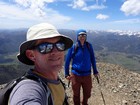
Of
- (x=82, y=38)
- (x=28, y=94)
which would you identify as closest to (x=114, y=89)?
(x=82, y=38)

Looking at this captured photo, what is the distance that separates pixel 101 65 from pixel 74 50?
15372 mm

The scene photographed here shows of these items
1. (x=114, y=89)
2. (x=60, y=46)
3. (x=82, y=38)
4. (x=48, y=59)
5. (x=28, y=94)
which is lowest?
(x=114, y=89)

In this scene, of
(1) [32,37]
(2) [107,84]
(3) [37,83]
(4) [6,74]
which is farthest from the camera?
(4) [6,74]

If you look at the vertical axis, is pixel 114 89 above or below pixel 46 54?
below

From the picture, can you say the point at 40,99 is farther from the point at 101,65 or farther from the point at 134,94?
the point at 101,65

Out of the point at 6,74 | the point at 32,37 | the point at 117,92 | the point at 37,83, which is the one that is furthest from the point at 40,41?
the point at 6,74

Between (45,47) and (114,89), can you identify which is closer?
(45,47)

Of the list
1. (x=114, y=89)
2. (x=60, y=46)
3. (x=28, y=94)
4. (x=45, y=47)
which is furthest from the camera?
(x=114, y=89)

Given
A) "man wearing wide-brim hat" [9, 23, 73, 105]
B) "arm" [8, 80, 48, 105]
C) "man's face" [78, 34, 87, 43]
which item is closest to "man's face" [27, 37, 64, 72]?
"man wearing wide-brim hat" [9, 23, 73, 105]

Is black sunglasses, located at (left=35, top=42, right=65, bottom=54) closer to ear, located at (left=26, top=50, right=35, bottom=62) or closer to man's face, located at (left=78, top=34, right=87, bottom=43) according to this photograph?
ear, located at (left=26, top=50, right=35, bottom=62)

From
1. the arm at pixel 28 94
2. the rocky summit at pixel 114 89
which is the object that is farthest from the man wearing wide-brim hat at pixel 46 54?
the rocky summit at pixel 114 89

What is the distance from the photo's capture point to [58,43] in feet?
9.64

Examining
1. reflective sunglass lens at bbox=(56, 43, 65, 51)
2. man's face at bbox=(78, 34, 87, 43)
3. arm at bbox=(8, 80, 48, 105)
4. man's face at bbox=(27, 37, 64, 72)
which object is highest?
reflective sunglass lens at bbox=(56, 43, 65, 51)

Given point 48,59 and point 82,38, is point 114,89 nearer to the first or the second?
point 82,38
